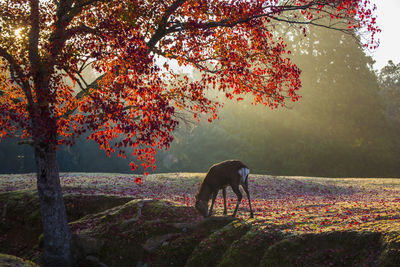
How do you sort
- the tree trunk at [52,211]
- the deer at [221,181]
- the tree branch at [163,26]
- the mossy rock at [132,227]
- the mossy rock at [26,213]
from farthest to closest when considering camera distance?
the mossy rock at [26,213] < the deer at [221,181] < the mossy rock at [132,227] < the tree trunk at [52,211] < the tree branch at [163,26]

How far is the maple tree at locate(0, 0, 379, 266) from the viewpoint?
8016mm

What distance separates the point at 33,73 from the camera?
7934 mm

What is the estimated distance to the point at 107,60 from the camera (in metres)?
8.42

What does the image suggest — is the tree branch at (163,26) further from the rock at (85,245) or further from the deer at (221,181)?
the rock at (85,245)

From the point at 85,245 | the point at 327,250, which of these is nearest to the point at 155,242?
the point at 85,245

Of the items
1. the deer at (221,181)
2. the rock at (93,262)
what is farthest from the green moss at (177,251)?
the rock at (93,262)

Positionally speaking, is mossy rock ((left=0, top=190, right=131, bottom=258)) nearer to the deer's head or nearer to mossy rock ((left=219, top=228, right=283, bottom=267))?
the deer's head

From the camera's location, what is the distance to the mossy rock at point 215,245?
27.7 feet

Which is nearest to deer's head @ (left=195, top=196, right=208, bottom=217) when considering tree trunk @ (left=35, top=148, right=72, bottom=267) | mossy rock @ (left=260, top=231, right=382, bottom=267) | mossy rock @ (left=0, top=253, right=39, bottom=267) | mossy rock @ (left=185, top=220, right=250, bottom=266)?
mossy rock @ (left=185, top=220, right=250, bottom=266)

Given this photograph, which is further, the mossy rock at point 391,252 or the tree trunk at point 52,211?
the tree trunk at point 52,211

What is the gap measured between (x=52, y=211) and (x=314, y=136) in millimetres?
41536

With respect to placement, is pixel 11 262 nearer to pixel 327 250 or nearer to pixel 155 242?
pixel 155 242

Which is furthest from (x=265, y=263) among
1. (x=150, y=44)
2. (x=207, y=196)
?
(x=150, y=44)

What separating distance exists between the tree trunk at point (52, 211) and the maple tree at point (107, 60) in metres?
0.03
